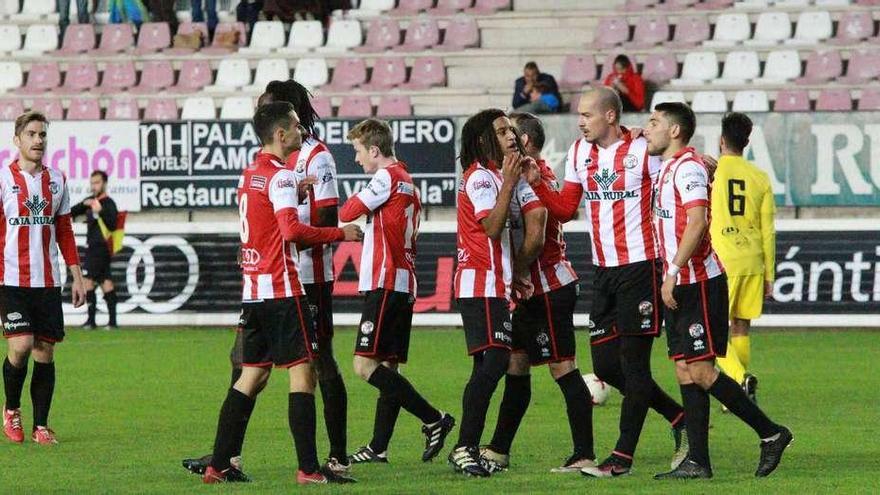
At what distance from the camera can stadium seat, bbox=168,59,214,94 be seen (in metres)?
25.3

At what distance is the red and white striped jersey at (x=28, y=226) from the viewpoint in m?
10.6

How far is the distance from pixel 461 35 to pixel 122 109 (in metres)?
5.32

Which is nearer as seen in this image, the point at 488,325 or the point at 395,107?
the point at 488,325

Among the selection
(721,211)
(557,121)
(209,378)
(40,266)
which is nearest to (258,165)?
(40,266)

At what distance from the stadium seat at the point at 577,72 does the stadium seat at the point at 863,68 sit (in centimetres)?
344

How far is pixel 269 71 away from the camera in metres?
24.9

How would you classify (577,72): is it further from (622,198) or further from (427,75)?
(622,198)

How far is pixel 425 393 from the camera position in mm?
13133

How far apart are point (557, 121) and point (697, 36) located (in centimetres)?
439

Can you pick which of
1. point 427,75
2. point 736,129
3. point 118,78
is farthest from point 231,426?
point 118,78

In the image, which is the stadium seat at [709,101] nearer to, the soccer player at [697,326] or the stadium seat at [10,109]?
the stadium seat at [10,109]

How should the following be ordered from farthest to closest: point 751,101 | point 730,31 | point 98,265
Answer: point 730,31 → point 751,101 → point 98,265

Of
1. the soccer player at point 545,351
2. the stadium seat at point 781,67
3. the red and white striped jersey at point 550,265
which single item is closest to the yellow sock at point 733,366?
the red and white striped jersey at point 550,265

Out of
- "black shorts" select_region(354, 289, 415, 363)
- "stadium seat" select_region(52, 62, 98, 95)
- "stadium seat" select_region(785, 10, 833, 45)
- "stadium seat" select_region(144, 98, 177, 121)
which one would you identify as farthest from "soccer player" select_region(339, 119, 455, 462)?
"stadium seat" select_region(52, 62, 98, 95)
